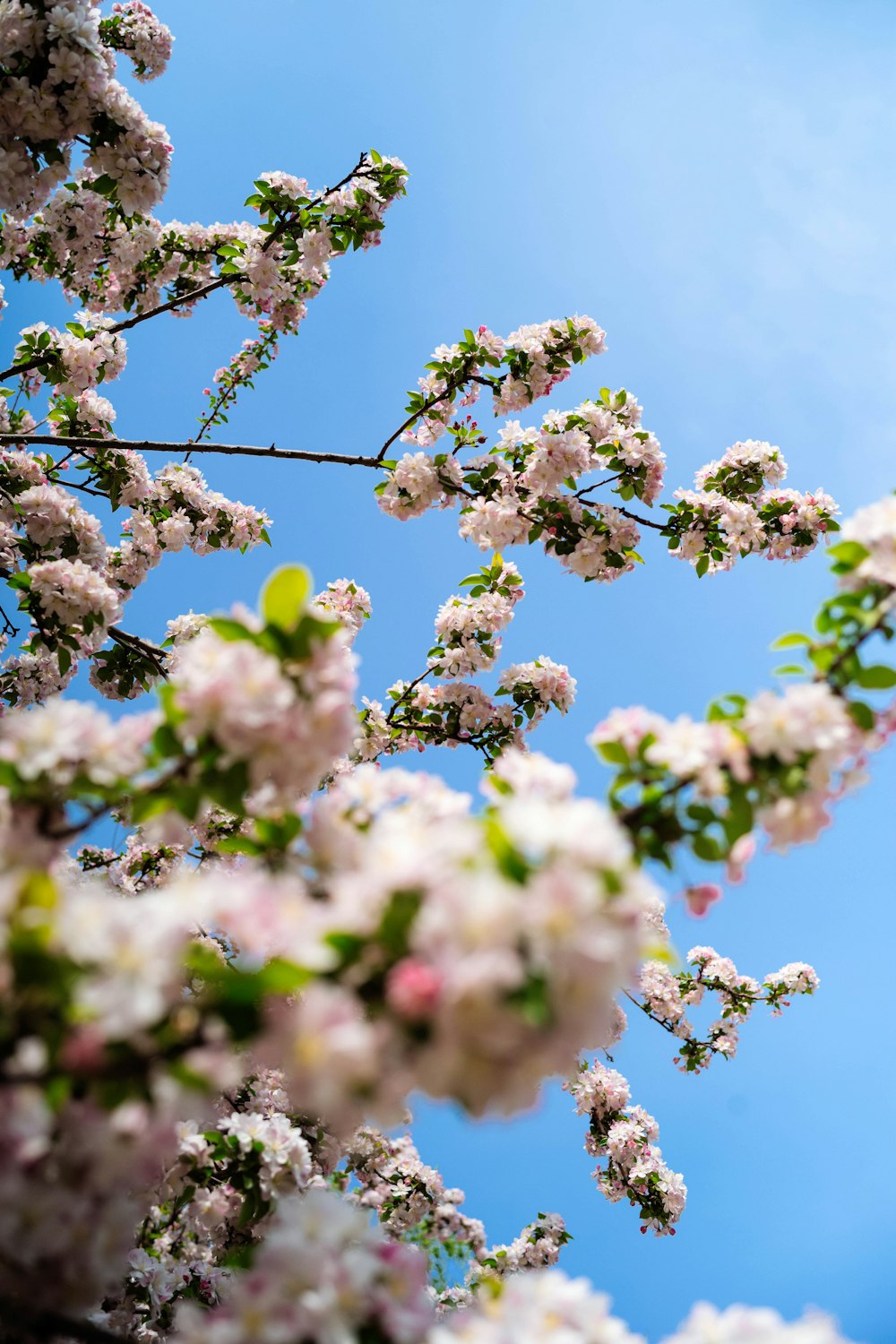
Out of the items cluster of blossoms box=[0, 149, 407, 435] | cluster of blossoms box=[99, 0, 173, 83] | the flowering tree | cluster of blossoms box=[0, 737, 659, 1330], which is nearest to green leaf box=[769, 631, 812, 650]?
the flowering tree

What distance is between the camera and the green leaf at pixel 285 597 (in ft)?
5.76

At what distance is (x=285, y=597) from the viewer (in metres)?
1.76

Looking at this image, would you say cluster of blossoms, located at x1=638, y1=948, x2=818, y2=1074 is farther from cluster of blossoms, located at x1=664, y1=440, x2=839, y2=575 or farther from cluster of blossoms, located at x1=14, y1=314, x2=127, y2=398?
cluster of blossoms, located at x1=14, y1=314, x2=127, y2=398

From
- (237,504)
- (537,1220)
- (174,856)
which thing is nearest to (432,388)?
(237,504)

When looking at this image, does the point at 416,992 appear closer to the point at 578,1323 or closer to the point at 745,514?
the point at 578,1323

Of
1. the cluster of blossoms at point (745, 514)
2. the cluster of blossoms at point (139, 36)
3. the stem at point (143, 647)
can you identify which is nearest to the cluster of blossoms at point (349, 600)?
the stem at point (143, 647)

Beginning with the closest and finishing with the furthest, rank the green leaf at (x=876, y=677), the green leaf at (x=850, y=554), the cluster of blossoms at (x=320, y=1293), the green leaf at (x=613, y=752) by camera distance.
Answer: the cluster of blossoms at (x=320, y=1293) < the green leaf at (x=613, y=752) < the green leaf at (x=876, y=677) < the green leaf at (x=850, y=554)

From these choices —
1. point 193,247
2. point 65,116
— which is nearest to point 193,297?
point 193,247

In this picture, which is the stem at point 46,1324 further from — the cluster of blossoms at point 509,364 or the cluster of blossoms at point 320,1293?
the cluster of blossoms at point 509,364

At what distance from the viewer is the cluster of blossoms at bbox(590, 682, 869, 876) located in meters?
1.80

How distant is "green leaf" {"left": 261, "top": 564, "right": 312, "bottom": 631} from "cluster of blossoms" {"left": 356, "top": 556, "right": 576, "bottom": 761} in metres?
4.28

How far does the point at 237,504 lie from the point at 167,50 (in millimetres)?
3397

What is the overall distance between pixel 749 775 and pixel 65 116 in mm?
4609

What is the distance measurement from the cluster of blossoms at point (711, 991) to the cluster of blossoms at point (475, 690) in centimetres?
450
